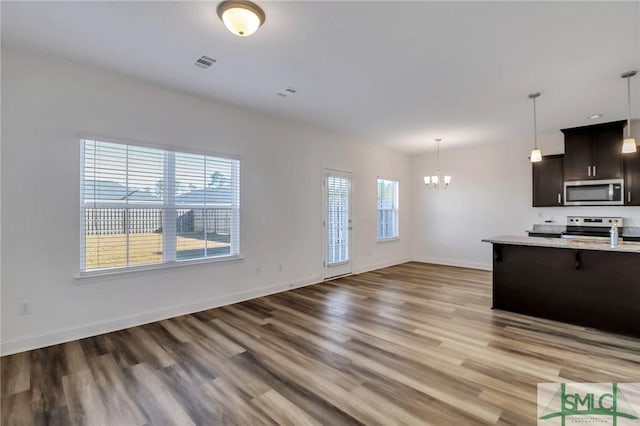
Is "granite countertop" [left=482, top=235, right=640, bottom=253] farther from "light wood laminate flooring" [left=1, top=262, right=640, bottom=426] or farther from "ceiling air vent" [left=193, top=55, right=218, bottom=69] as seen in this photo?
"ceiling air vent" [left=193, top=55, right=218, bottom=69]

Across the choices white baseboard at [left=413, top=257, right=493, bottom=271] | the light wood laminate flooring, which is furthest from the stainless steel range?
the light wood laminate flooring

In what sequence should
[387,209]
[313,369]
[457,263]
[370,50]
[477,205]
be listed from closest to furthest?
[313,369] < [370,50] < [477,205] < [457,263] < [387,209]

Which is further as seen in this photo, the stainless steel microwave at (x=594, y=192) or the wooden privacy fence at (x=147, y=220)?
the stainless steel microwave at (x=594, y=192)

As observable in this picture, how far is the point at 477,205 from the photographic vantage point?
691 cm

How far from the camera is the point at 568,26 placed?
2.45 m

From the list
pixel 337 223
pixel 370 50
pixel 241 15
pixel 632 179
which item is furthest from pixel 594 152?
pixel 241 15

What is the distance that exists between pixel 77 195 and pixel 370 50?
10.9 ft

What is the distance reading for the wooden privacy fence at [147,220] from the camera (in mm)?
3283

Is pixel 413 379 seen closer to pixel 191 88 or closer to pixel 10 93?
pixel 191 88

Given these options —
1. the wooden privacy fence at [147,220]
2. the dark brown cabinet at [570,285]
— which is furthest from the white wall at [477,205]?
the wooden privacy fence at [147,220]

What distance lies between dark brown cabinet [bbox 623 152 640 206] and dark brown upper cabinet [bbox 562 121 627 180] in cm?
7

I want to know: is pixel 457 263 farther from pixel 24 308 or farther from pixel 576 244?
pixel 24 308

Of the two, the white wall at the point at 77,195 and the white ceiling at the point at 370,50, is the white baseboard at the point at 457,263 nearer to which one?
the white ceiling at the point at 370,50

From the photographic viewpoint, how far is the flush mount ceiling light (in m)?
2.19
